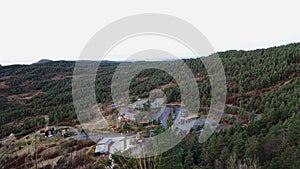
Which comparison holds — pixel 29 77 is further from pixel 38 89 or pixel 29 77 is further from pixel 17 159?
pixel 17 159

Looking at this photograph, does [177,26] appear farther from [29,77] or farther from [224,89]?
[29,77]

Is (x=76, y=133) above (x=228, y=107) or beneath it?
beneath

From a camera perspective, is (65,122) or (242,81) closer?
(242,81)

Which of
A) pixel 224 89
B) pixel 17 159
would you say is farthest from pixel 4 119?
pixel 224 89

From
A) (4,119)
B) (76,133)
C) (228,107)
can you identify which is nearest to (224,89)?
(228,107)

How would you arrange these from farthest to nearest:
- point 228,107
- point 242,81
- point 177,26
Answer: point 242,81 → point 228,107 → point 177,26

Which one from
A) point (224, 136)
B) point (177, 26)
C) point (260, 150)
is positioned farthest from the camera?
point (224, 136)

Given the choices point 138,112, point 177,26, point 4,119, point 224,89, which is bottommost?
point 4,119
